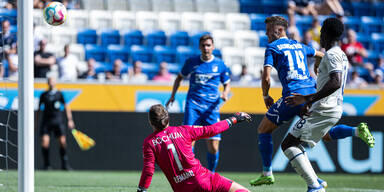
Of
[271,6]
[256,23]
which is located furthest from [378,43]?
[256,23]

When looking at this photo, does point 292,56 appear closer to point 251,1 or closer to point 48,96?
point 48,96

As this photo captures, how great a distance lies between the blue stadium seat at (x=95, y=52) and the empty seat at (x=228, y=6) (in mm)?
4371

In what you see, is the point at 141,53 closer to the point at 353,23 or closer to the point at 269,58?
the point at 353,23

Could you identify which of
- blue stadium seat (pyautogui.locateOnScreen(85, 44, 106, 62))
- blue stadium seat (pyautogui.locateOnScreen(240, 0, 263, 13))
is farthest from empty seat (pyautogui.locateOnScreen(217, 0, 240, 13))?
blue stadium seat (pyautogui.locateOnScreen(85, 44, 106, 62))

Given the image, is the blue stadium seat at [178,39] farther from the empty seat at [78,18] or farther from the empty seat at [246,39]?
the empty seat at [78,18]

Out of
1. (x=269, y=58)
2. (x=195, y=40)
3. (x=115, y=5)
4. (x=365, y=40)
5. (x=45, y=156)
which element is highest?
(x=115, y=5)

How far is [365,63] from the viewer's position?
17.3 meters

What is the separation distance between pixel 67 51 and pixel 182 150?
9.80 m

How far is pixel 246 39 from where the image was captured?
18234 millimetres

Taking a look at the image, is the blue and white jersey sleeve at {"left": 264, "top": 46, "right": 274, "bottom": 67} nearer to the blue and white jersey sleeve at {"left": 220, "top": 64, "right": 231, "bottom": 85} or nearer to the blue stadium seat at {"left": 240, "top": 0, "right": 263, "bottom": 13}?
the blue and white jersey sleeve at {"left": 220, "top": 64, "right": 231, "bottom": 85}

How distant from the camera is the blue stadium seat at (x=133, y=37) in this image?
17562 mm

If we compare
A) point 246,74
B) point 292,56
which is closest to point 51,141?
point 246,74

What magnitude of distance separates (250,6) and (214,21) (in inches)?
65.3

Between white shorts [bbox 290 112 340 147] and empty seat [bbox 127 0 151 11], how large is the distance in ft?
41.5
